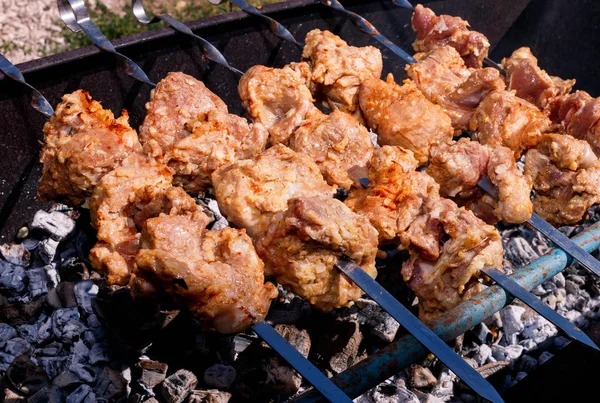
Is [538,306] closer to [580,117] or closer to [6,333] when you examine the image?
[580,117]

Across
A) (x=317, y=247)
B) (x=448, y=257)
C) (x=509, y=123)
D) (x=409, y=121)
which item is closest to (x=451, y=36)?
(x=509, y=123)

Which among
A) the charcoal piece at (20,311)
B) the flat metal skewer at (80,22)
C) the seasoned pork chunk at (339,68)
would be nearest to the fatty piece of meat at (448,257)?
the seasoned pork chunk at (339,68)

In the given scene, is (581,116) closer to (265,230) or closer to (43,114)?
(265,230)

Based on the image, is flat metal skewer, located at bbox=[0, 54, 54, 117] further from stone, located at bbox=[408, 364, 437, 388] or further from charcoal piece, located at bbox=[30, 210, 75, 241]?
stone, located at bbox=[408, 364, 437, 388]

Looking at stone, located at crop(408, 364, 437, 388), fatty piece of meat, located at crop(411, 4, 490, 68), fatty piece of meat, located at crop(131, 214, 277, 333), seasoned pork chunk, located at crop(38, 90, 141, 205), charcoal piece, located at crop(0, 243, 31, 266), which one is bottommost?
charcoal piece, located at crop(0, 243, 31, 266)

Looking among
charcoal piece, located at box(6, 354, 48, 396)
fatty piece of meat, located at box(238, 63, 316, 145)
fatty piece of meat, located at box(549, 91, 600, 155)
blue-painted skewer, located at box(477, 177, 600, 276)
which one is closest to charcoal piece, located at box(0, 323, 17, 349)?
charcoal piece, located at box(6, 354, 48, 396)

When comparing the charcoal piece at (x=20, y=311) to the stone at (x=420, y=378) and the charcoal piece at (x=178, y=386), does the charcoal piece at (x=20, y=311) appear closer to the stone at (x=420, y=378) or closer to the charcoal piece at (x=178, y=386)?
the charcoal piece at (x=178, y=386)
